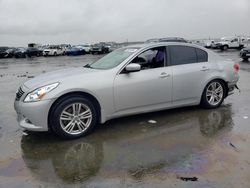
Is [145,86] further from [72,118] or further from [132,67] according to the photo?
[72,118]

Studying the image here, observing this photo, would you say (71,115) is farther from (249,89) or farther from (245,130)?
(249,89)

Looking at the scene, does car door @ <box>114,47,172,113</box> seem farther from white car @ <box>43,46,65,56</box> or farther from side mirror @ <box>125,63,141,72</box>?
white car @ <box>43,46,65,56</box>

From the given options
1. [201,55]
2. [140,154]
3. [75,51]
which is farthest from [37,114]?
[75,51]

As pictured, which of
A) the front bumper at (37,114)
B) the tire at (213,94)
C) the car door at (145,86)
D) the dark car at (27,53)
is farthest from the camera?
the dark car at (27,53)

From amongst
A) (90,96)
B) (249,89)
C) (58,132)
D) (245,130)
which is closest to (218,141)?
(245,130)

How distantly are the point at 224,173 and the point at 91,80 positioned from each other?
2708mm

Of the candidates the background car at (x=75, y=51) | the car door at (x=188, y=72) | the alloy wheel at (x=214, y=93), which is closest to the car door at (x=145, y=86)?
the car door at (x=188, y=72)

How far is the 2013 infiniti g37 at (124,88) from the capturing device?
529 centimetres

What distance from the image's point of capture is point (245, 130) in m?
Result: 5.61

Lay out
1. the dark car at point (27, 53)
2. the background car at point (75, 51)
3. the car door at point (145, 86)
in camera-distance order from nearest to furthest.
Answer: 1. the car door at point (145, 86)
2. the dark car at point (27, 53)
3. the background car at point (75, 51)

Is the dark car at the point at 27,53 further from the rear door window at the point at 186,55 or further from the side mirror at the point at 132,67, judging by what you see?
the side mirror at the point at 132,67

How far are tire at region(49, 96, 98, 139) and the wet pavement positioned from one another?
17 centimetres

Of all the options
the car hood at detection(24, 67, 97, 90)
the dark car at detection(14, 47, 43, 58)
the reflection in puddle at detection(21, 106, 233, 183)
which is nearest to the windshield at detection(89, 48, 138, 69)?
the car hood at detection(24, 67, 97, 90)

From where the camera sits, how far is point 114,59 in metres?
6.38
